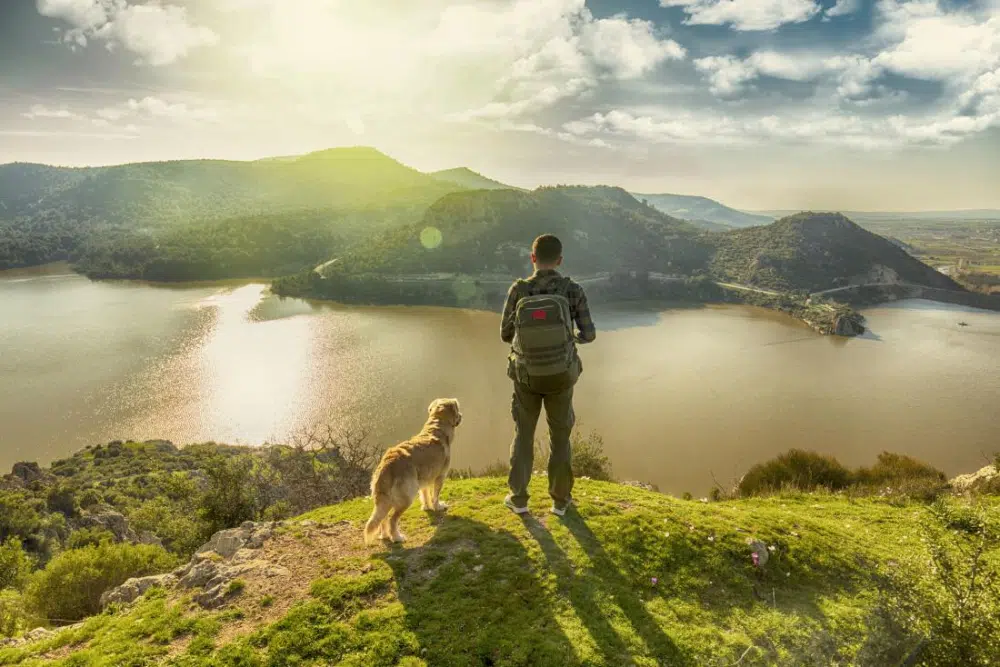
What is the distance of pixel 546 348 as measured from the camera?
5.17 metres

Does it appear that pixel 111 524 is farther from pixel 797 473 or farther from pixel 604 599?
pixel 797 473

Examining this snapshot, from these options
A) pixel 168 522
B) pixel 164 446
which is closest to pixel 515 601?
pixel 168 522

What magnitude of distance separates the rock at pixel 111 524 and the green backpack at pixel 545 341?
18.5 meters

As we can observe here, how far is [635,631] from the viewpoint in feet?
14.0

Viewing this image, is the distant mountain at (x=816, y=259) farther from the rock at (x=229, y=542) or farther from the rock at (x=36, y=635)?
the rock at (x=36, y=635)

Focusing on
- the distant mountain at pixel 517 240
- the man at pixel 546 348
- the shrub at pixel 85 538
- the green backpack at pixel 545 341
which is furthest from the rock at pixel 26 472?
the distant mountain at pixel 517 240

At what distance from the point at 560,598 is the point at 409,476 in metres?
2.14

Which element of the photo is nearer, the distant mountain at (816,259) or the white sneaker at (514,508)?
the white sneaker at (514,508)

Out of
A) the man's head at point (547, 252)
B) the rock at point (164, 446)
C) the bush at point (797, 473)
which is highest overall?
the man's head at point (547, 252)

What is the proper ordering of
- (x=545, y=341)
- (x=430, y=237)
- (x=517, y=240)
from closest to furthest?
(x=545, y=341) → (x=430, y=237) → (x=517, y=240)

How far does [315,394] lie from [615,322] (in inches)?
1975

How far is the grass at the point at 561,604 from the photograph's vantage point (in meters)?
4.08

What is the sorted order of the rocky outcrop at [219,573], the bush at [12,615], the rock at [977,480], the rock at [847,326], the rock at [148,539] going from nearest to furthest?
1. the rocky outcrop at [219,573]
2. the bush at [12,615]
3. the rock at [977,480]
4. the rock at [148,539]
5. the rock at [847,326]

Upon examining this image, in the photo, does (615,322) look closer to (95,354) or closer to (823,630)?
(95,354)
